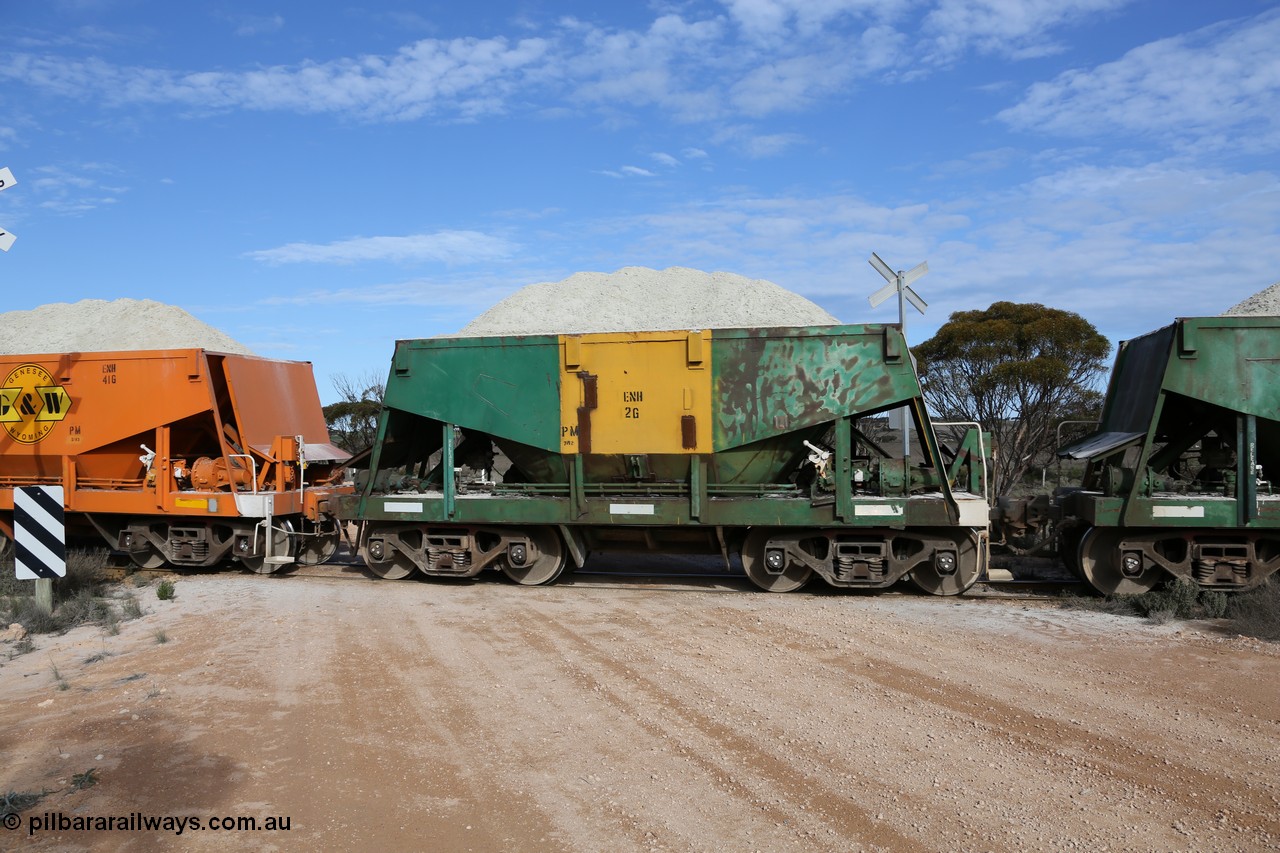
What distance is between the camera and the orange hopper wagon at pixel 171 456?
38.0 ft

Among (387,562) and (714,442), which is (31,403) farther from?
(714,442)

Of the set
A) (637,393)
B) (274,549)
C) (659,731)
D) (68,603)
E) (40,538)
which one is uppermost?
(637,393)

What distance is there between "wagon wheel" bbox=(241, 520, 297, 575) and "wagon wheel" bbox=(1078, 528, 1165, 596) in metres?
9.82

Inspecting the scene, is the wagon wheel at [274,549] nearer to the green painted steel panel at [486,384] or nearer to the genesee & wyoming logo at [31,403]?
the green painted steel panel at [486,384]

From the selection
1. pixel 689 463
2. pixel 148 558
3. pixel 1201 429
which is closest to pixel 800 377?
pixel 689 463

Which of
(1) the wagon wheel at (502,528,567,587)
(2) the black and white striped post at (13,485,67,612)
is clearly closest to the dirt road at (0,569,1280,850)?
(2) the black and white striped post at (13,485,67,612)

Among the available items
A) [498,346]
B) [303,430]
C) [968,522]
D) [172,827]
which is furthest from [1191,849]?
[303,430]

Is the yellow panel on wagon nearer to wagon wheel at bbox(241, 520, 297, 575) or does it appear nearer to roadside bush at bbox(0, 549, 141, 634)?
wagon wheel at bbox(241, 520, 297, 575)

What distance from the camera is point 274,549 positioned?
1173 centimetres

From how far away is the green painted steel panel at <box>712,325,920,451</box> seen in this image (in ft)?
31.6

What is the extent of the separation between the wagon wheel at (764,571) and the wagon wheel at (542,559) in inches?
90.0

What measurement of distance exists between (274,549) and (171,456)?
2.11 m

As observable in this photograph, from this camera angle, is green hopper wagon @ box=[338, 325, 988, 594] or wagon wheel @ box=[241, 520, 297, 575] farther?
wagon wheel @ box=[241, 520, 297, 575]

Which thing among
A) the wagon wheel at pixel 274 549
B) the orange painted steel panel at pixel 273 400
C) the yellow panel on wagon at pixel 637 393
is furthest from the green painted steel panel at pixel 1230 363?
the orange painted steel panel at pixel 273 400
